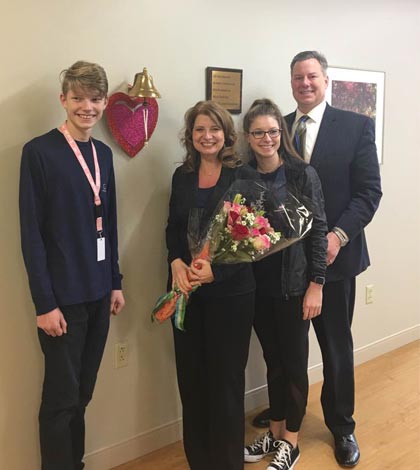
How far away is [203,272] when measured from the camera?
1.78 m

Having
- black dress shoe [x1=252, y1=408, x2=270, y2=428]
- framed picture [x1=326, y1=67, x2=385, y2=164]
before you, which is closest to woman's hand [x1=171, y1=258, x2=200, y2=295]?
black dress shoe [x1=252, y1=408, x2=270, y2=428]

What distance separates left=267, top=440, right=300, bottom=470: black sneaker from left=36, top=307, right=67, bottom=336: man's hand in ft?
3.82

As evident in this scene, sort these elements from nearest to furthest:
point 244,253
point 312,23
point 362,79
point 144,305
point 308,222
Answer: point 244,253, point 308,222, point 144,305, point 312,23, point 362,79

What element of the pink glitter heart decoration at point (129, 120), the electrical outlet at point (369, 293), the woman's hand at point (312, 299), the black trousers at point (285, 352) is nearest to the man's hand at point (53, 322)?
the pink glitter heart decoration at point (129, 120)

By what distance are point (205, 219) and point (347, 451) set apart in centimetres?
132

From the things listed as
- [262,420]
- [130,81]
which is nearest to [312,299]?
[262,420]

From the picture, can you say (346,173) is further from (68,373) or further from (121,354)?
(68,373)

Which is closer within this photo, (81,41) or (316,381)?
(81,41)

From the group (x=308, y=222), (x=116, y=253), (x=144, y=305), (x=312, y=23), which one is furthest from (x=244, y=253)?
(x=312, y=23)

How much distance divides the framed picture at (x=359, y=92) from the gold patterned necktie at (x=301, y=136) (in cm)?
60

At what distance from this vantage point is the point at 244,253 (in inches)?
68.6

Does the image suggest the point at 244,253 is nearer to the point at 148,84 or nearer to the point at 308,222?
the point at 308,222

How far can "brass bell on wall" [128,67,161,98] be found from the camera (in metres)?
1.88

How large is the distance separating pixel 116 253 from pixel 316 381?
67.4 inches
